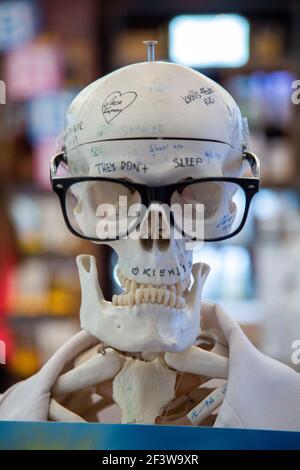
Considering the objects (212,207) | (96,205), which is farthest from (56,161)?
(212,207)

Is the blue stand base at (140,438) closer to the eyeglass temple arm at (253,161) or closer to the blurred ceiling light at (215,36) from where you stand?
the eyeglass temple arm at (253,161)

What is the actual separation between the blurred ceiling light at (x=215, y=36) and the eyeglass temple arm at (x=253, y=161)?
5.58 ft

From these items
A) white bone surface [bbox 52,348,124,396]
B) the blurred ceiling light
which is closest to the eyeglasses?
white bone surface [bbox 52,348,124,396]

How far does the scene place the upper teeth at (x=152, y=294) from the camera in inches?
32.0

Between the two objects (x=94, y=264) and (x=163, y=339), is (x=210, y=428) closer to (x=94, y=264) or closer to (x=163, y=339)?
(x=163, y=339)

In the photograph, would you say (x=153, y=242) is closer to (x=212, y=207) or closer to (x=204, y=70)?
(x=212, y=207)

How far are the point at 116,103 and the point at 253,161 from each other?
164 mm

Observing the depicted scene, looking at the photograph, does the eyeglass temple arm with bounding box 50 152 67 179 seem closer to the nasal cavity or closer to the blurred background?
the nasal cavity

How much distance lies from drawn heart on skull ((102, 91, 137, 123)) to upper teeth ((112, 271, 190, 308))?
0.59 ft

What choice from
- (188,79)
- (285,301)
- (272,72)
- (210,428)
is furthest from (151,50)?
(272,72)

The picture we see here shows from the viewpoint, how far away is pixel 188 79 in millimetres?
826

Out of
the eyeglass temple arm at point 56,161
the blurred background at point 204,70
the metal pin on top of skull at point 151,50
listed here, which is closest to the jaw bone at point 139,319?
the eyeglass temple arm at point 56,161

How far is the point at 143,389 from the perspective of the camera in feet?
2.85

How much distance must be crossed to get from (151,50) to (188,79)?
0.06 metres
